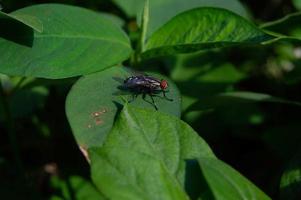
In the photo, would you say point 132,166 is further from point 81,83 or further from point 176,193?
point 81,83

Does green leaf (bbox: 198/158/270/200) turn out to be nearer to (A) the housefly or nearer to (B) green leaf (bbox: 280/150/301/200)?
(B) green leaf (bbox: 280/150/301/200)

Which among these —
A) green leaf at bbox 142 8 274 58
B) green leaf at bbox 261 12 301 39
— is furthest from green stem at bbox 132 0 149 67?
green leaf at bbox 261 12 301 39

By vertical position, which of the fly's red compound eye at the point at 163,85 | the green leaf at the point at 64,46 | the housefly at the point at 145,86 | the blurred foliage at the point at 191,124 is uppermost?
the green leaf at the point at 64,46

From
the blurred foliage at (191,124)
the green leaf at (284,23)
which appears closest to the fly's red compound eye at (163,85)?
the green leaf at (284,23)

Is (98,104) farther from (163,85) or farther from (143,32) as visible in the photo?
(143,32)

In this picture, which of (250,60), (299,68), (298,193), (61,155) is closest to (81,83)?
(298,193)

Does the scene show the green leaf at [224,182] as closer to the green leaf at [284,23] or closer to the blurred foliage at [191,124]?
the green leaf at [284,23]

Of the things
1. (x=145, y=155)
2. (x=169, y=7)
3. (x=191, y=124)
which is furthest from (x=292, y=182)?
(x=191, y=124)
